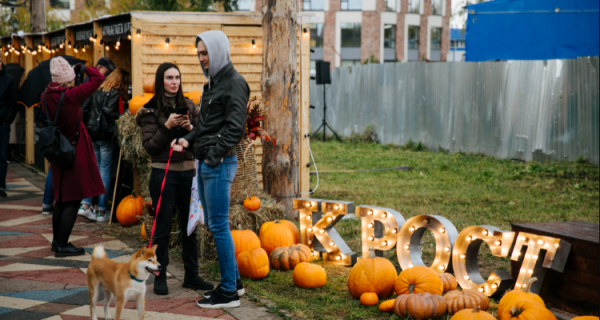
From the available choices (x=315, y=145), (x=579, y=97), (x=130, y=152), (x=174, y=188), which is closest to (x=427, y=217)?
(x=174, y=188)

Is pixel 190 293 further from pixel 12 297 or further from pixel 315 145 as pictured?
pixel 315 145

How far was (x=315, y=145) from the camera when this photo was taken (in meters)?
18.8

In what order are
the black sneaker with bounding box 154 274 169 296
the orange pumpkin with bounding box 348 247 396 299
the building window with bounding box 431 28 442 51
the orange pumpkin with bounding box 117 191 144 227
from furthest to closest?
the building window with bounding box 431 28 442 51, the orange pumpkin with bounding box 117 191 144 227, the black sneaker with bounding box 154 274 169 296, the orange pumpkin with bounding box 348 247 396 299

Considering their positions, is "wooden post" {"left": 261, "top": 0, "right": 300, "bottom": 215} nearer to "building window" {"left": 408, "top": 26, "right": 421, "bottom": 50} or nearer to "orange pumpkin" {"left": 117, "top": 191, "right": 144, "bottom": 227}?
"orange pumpkin" {"left": 117, "top": 191, "right": 144, "bottom": 227}

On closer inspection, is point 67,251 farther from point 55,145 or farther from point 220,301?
point 220,301

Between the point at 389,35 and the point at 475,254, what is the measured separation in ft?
157

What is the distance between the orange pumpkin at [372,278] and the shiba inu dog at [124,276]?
160 centimetres

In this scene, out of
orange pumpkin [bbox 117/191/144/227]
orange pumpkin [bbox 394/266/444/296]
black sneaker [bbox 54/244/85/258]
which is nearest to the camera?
orange pumpkin [bbox 394/266/444/296]

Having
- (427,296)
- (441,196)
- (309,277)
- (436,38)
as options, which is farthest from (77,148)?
(436,38)

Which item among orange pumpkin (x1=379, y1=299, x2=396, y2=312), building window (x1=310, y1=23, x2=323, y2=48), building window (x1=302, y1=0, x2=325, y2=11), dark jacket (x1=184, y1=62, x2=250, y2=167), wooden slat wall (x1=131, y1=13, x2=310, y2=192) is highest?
building window (x1=302, y1=0, x2=325, y2=11)

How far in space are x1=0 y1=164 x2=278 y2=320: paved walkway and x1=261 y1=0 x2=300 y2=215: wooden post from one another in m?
1.99

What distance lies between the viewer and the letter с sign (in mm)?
4086

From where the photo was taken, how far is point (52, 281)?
16.0ft

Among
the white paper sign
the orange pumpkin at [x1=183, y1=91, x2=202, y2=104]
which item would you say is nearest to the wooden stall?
the orange pumpkin at [x1=183, y1=91, x2=202, y2=104]
